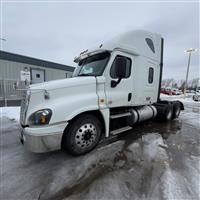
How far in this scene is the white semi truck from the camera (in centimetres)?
266

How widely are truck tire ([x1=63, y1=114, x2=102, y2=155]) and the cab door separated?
71 centimetres

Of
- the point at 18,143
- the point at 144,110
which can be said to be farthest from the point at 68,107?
the point at 144,110

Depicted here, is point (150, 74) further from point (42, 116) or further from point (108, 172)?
point (42, 116)

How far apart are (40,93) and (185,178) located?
3.21 metres

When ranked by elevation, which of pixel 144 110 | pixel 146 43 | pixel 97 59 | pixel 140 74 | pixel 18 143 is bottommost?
pixel 18 143

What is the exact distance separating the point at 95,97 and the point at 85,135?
95cm

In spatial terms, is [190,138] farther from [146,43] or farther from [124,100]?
[146,43]

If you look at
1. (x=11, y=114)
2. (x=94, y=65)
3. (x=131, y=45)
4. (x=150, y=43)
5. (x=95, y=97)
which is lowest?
(x=11, y=114)

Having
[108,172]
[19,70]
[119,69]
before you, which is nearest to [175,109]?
[119,69]

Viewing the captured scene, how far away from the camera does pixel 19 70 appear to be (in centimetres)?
1573

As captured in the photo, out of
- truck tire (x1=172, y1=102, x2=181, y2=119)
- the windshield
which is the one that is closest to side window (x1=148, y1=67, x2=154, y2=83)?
the windshield

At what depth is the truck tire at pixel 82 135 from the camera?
294 centimetres

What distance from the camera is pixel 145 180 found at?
2312 millimetres

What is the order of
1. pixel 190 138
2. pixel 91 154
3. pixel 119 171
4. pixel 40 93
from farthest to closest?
pixel 190 138
pixel 91 154
pixel 40 93
pixel 119 171
